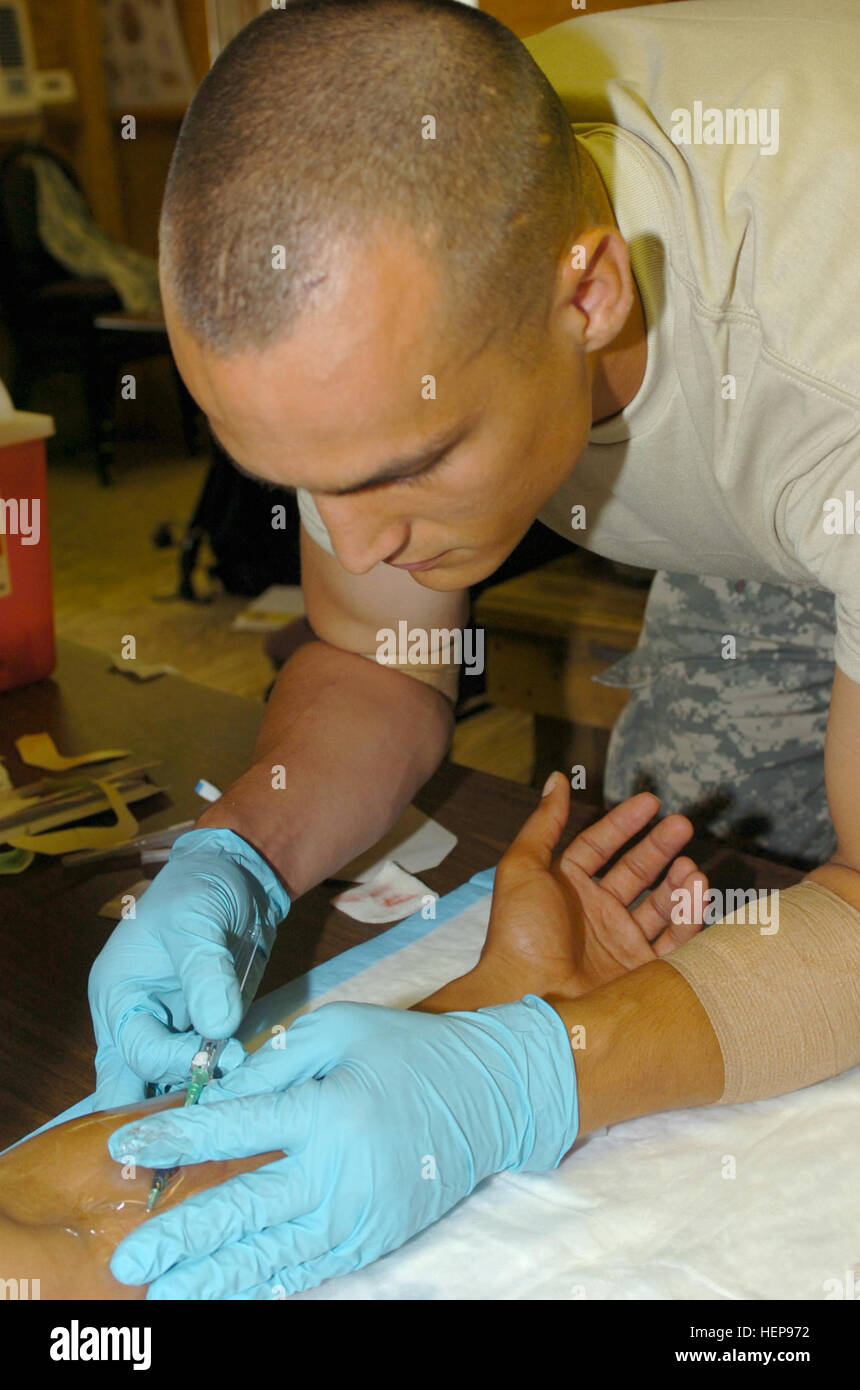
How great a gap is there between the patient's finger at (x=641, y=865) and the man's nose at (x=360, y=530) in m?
0.37

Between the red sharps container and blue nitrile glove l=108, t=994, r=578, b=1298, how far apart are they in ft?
2.80

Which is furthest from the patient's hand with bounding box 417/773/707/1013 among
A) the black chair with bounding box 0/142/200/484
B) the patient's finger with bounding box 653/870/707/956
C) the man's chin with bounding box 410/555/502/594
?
the black chair with bounding box 0/142/200/484

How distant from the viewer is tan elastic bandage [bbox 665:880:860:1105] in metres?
0.90

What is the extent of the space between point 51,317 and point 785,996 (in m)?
4.69

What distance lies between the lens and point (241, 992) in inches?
37.9

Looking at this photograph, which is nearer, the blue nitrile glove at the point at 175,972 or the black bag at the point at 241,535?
the blue nitrile glove at the point at 175,972

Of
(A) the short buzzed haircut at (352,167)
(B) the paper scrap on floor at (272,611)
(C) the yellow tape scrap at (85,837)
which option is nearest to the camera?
(A) the short buzzed haircut at (352,167)

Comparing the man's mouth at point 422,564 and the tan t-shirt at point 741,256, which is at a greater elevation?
the tan t-shirt at point 741,256

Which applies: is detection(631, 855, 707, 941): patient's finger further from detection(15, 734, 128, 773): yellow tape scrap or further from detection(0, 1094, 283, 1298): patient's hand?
detection(15, 734, 128, 773): yellow tape scrap

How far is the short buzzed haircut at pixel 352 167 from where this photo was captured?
74 centimetres

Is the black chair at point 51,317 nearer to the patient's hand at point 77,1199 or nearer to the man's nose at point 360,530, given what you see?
the man's nose at point 360,530

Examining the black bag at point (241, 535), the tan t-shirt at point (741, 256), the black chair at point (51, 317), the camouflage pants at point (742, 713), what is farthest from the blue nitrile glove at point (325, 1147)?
the black chair at point (51, 317)

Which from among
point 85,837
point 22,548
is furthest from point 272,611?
point 85,837
